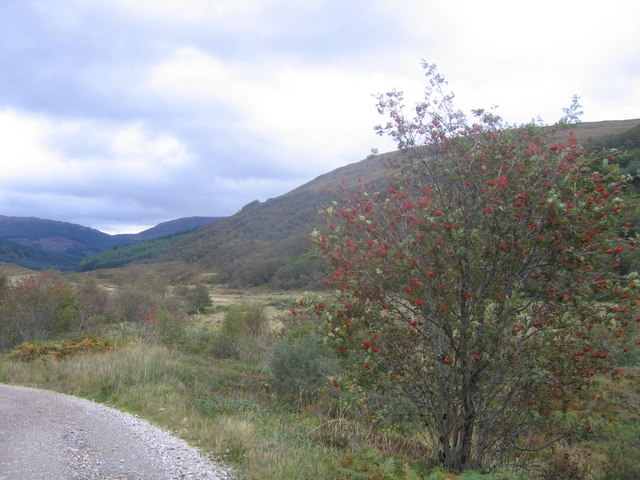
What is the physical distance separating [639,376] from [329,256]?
11774 millimetres

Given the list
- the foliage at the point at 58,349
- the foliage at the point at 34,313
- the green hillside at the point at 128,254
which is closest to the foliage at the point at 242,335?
the foliage at the point at 58,349

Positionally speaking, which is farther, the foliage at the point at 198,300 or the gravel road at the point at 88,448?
the foliage at the point at 198,300

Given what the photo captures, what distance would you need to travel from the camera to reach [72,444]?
4.86m

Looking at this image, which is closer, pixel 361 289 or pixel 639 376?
pixel 361 289

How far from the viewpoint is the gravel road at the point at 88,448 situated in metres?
4.12

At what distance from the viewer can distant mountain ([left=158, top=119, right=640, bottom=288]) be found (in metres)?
57.3

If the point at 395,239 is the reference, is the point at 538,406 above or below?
below

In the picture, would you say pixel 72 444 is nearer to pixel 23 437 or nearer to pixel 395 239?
pixel 23 437

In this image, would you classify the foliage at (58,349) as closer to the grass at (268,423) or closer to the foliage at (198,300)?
→ the grass at (268,423)

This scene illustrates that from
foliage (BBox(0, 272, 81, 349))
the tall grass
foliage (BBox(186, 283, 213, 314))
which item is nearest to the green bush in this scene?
the tall grass

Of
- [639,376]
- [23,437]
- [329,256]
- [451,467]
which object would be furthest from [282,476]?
[639,376]

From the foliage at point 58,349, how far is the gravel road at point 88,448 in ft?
11.7

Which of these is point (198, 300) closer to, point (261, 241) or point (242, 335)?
point (242, 335)

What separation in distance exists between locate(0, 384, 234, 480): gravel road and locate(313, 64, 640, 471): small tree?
1935mm
